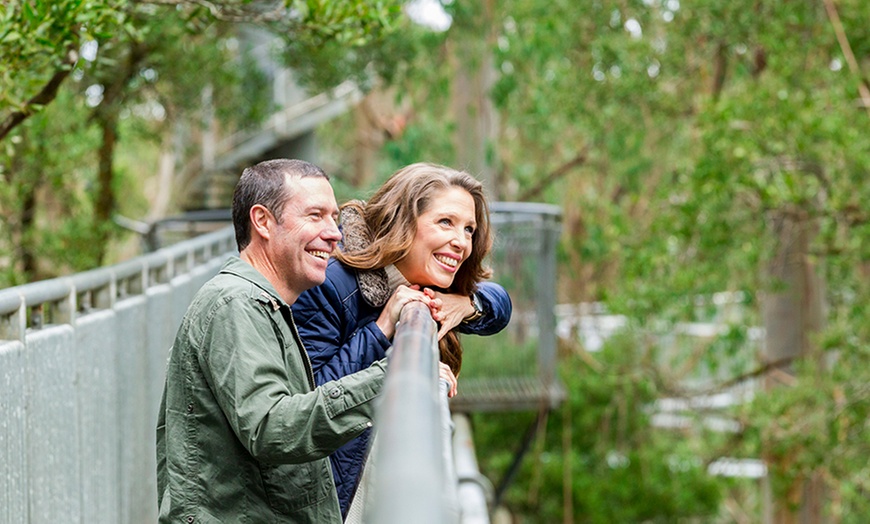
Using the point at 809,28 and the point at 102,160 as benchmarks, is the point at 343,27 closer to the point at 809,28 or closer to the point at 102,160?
the point at 102,160

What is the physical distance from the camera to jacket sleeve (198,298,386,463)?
96.7 inches

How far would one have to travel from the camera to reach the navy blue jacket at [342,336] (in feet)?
10.2

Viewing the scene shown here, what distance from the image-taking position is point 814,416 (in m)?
12.6

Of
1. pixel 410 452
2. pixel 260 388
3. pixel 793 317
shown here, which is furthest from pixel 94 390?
pixel 793 317

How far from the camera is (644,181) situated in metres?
20.5

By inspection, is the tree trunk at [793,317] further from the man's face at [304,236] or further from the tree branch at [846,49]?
the man's face at [304,236]

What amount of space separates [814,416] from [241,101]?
23.3 ft

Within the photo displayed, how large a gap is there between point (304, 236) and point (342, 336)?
20.4 inches

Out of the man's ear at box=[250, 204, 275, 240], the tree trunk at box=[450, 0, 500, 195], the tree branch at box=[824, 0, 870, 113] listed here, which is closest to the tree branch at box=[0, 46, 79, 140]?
the man's ear at box=[250, 204, 275, 240]

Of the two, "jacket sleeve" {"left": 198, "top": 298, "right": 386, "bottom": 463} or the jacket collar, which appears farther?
the jacket collar

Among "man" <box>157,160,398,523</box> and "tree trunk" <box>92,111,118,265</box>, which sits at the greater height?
"tree trunk" <box>92,111,118,265</box>

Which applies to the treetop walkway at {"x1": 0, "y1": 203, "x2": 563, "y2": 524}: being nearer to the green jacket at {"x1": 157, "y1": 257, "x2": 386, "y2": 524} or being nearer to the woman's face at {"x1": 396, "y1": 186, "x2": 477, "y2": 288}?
the green jacket at {"x1": 157, "y1": 257, "x2": 386, "y2": 524}

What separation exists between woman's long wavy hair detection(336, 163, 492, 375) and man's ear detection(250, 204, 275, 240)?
0.49 m

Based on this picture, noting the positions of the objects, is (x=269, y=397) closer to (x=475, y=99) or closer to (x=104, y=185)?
(x=104, y=185)
